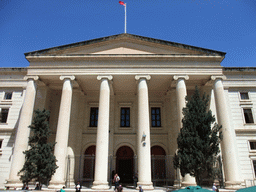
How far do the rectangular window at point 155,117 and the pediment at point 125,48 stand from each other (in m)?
7.96

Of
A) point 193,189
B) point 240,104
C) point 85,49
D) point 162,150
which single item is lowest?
point 193,189

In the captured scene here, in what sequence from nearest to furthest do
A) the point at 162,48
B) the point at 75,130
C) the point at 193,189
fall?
the point at 193,189, the point at 162,48, the point at 75,130

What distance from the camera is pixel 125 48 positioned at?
20719 mm

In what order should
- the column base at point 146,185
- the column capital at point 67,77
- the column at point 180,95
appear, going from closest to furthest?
the column base at point 146,185 < the column at point 180,95 < the column capital at point 67,77

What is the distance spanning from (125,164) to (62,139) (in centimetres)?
871

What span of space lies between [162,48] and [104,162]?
1198 cm

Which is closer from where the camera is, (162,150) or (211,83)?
(211,83)

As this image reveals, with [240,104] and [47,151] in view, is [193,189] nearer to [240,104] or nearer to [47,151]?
[47,151]

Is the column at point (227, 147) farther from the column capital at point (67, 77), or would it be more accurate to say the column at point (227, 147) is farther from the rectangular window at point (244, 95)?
the column capital at point (67, 77)

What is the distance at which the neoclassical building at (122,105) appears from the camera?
58.0 feet

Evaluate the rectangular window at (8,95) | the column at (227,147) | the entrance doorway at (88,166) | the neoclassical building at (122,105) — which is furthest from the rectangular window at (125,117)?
the rectangular window at (8,95)

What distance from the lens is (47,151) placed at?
15.2 meters

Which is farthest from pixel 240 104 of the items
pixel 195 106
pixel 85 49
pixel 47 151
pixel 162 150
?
pixel 47 151

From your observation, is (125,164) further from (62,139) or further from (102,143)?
(62,139)
